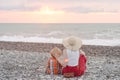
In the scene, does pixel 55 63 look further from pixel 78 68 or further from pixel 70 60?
pixel 78 68

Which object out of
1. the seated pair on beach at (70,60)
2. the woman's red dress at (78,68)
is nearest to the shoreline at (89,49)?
the woman's red dress at (78,68)

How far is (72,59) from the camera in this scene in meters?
9.53

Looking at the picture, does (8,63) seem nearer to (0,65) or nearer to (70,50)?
(0,65)

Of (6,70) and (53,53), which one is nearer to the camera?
(53,53)

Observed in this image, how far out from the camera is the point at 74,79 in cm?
936

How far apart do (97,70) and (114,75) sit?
1034 millimetres

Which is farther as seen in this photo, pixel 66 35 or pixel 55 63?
pixel 66 35

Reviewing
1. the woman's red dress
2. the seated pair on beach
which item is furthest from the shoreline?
the seated pair on beach

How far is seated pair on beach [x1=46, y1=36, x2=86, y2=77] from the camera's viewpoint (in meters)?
9.55

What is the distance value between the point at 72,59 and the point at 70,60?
0.24ft

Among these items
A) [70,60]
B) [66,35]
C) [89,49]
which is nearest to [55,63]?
[70,60]

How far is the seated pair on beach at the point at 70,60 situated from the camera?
376 inches

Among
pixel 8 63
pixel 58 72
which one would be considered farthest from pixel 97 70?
pixel 8 63

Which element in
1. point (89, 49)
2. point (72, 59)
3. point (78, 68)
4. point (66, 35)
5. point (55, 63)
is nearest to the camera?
point (72, 59)
